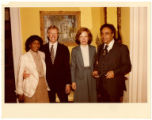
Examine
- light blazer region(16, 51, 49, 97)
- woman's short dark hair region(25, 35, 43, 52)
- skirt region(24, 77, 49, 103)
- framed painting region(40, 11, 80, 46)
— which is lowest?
skirt region(24, 77, 49, 103)

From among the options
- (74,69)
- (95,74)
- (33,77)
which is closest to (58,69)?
(74,69)

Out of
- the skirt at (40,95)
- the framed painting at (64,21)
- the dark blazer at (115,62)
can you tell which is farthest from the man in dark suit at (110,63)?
the skirt at (40,95)

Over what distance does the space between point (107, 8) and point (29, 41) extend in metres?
0.82

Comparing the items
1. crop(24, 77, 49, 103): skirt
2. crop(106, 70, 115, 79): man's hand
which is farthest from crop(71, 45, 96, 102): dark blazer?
crop(24, 77, 49, 103): skirt

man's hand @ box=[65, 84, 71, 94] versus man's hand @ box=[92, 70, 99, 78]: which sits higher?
man's hand @ box=[92, 70, 99, 78]

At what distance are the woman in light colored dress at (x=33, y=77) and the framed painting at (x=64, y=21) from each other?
0.68ft

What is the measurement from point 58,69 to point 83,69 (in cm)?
25

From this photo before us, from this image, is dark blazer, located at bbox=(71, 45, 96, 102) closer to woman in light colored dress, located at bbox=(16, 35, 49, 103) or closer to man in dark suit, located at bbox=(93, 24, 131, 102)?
man in dark suit, located at bbox=(93, 24, 131, 102)

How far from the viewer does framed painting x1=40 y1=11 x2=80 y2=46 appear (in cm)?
216

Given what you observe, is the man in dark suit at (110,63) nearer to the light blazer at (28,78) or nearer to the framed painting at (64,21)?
the framed painting at (64,21)

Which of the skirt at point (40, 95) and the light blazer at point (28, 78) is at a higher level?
the light blazer at point (28, 78)

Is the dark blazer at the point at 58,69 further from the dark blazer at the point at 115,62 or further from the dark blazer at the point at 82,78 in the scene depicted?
the dark blazer at the point at 115,62

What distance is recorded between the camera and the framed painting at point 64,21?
216 cm

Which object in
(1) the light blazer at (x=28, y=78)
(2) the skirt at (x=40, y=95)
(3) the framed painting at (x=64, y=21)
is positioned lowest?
(2) the skirt at (x=40, y=95)
